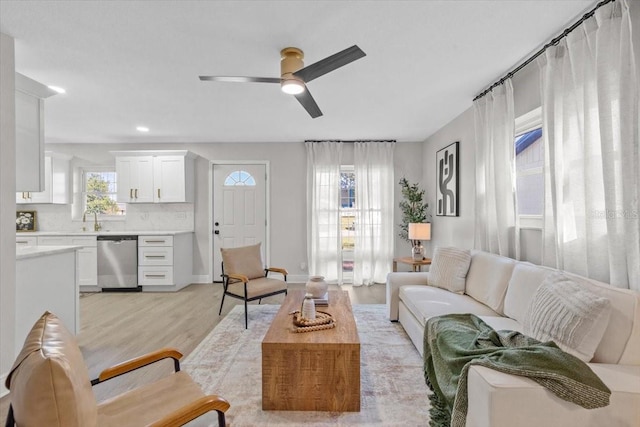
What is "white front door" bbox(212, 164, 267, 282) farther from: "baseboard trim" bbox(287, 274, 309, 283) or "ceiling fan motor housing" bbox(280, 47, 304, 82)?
"ceiling fan motor housing" bbox(280, 47, 304, 82)

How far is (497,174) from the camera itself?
2.88 meters

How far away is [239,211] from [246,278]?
2.31 metres

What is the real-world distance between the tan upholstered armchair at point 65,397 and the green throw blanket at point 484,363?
3.62ft

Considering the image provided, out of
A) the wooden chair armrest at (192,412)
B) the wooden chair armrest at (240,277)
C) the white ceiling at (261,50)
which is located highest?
the white ceiling at (261,50)

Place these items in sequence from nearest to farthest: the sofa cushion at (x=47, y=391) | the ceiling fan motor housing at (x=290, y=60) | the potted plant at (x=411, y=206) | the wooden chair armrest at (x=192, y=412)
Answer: the sofa cushion at (x=47, y=391), the wooden chair armrest at (x=192, y=412), the ceiling fan motor housing at (x=290, y=60), the potted plant at (x=411, y=206)

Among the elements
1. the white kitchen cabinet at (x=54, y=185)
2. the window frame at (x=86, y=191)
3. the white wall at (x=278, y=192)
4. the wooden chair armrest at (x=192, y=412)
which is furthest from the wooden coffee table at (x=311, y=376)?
the white kitchen cabinet at (x=54, y=185)

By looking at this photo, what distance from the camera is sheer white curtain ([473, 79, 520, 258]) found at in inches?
110

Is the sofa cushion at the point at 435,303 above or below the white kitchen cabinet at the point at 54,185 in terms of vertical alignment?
below

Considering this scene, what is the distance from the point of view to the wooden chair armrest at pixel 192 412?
3.60 ft

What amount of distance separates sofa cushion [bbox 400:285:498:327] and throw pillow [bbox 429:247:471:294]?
7cm

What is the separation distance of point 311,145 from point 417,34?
332 centimetres

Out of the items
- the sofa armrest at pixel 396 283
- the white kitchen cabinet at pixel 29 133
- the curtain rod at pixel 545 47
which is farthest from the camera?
the sofa armrest at pixel 396 283

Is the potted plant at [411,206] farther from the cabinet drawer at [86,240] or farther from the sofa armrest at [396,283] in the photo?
the cabinet drawer at [86,240]

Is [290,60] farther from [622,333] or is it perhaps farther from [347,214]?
[347,214]
